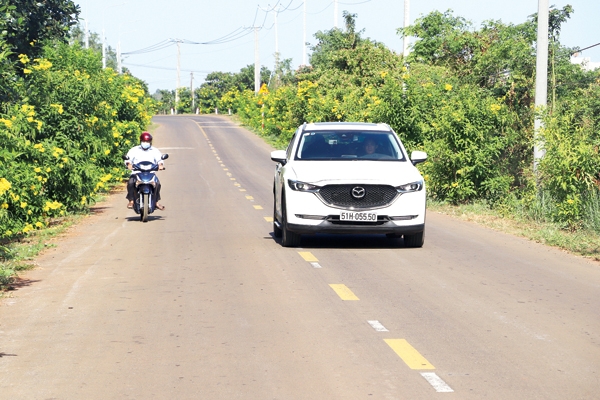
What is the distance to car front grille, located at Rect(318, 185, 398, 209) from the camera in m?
13.7

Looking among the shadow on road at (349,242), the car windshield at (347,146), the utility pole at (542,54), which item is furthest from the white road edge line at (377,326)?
the utility pole at (542,54)

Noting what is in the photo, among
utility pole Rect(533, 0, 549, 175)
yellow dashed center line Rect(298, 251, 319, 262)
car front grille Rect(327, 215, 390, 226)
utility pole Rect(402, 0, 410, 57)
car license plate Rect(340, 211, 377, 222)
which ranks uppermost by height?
utility pole Rect(402, 0, 410, 57)

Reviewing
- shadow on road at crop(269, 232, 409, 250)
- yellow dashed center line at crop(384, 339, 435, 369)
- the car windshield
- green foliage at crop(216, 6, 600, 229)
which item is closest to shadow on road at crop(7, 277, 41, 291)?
shadow on road at crop(269, 232, 409, 250)

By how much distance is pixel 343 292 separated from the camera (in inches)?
401

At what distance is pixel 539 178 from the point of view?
19859 millimetres

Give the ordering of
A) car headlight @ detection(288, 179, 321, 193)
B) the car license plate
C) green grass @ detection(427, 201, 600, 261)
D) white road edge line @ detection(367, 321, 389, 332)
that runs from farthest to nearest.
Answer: green grass @ detection(427, 201, 600, 261)
car headlight @ detection(288, 179, 321, 193)
the car license plate
white road edge line @ detection(367, 321, 389, 332)

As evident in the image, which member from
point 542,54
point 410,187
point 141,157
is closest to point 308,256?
point 410,187

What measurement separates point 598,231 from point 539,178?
3.38m

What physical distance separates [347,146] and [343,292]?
5.31m

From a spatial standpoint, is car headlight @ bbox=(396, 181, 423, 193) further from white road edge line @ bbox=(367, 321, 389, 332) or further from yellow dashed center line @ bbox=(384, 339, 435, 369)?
yellow dashed center line @ bbox=(384, 339, 435, 369)

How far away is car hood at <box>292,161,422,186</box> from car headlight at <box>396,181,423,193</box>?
0.19 ft

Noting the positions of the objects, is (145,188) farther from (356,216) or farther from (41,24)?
(41,24)

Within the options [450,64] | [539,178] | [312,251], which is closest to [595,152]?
[539,178]

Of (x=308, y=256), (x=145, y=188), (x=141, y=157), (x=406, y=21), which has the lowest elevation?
(x=308, y=256)
